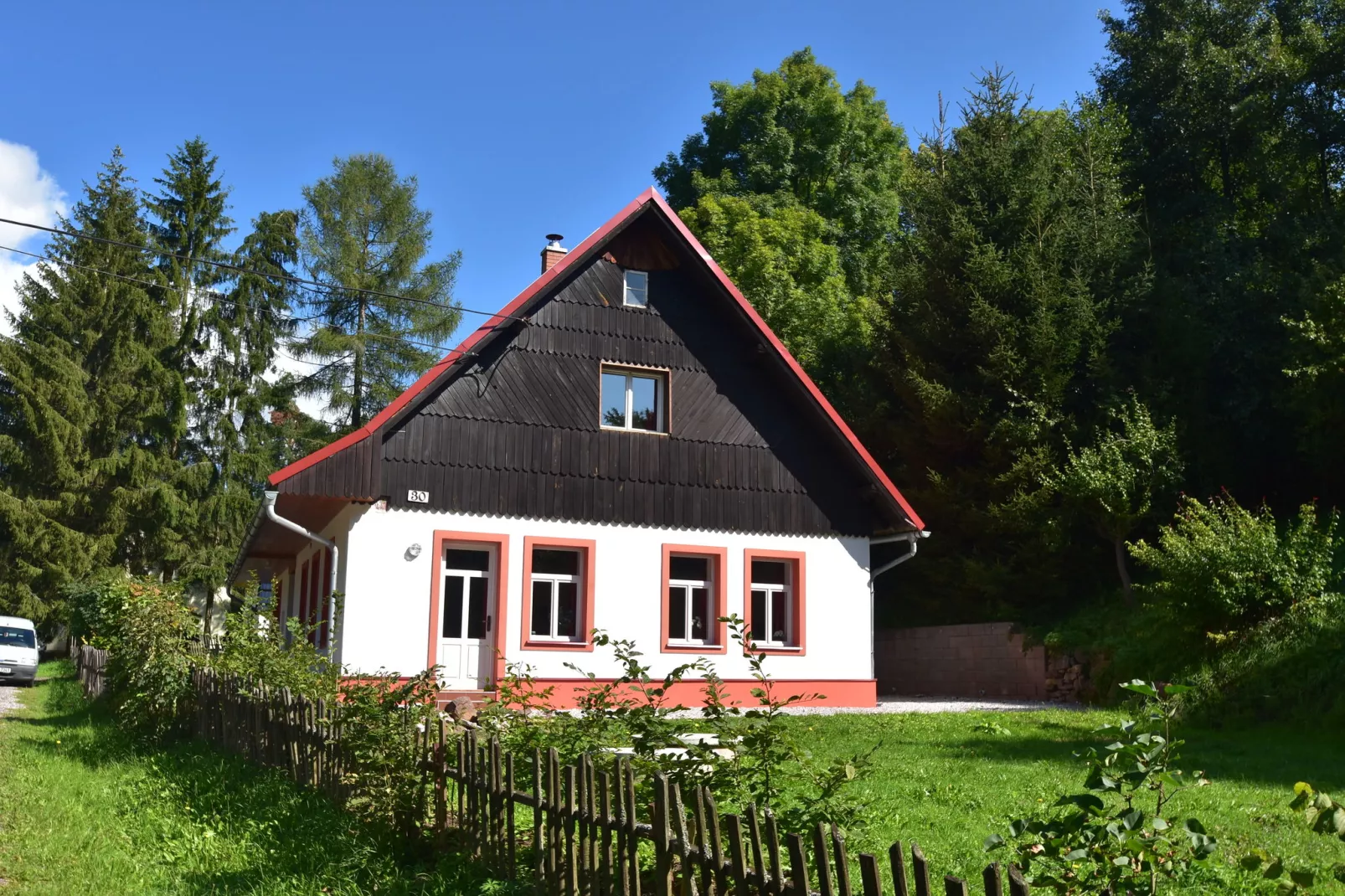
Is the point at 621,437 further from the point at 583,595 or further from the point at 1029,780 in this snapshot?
the point at 1029,780

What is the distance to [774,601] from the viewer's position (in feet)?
63.6

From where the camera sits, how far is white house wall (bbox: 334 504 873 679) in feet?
54.0

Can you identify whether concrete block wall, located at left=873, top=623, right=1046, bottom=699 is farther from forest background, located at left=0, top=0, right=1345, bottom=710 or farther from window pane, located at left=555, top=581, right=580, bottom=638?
window pane, located at left=555, top=581, right=580, bottom=638

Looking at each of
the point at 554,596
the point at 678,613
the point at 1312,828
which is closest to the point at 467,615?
the point at 554,596

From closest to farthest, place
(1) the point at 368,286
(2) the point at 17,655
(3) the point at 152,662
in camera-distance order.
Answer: (3) the point at 152,662
(2) the point at 17,655
(1) the point at 368,286

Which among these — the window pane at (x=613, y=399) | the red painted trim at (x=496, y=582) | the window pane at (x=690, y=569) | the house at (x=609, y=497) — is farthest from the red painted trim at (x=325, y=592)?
the window pane at (x=690, y=569)

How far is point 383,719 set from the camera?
6.75 meters

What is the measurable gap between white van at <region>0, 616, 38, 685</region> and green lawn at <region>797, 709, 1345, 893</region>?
19741 mm

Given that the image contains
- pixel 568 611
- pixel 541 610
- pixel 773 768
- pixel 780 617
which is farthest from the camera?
pixel 780 617

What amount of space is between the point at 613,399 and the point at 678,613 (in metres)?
3.58

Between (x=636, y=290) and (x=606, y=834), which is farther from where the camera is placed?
(x=636, y=290)

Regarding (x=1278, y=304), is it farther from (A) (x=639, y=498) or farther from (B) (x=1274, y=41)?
(A) (x=639, y=498)

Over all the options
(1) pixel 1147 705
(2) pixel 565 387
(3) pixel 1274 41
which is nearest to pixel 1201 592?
(2) pixel 565 387

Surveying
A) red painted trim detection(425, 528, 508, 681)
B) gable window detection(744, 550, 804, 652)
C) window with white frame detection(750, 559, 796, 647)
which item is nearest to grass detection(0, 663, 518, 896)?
red painted trim detection(425, 528, 508, 681)
